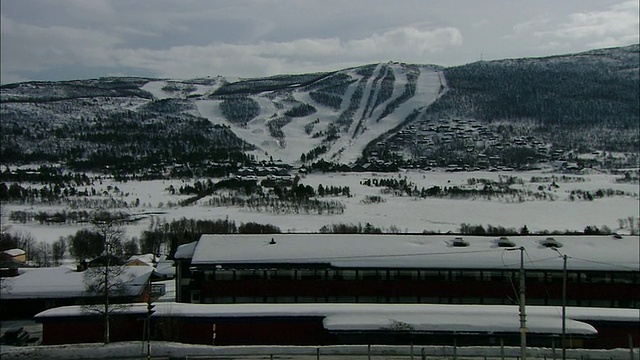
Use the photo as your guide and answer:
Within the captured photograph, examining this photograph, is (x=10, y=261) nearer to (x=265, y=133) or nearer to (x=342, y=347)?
(x=342, y=347)

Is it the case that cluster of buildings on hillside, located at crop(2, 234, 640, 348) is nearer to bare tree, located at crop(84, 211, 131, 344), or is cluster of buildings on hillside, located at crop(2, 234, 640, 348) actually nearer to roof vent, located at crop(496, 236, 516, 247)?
roof vent, located at crop(496, 236, 516, 247)

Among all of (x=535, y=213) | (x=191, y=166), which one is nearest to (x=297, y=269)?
(x=535, y=213)

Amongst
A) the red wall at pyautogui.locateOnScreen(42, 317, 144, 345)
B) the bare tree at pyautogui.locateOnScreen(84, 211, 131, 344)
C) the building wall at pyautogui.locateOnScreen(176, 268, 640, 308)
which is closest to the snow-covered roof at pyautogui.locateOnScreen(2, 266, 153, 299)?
the bare tree at pyautogui.locateOnScreen(84, 211, 131, 344)

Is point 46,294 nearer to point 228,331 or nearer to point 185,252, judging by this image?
point 185,252

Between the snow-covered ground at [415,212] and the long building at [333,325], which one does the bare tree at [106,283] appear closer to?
the long building at [333,325]

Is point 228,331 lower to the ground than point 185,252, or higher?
lower

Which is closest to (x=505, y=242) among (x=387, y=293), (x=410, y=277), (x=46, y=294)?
(x=410, y=277)

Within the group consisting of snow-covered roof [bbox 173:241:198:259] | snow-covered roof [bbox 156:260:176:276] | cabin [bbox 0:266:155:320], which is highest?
snow-covered roof [bbox 173:241:198:259]
